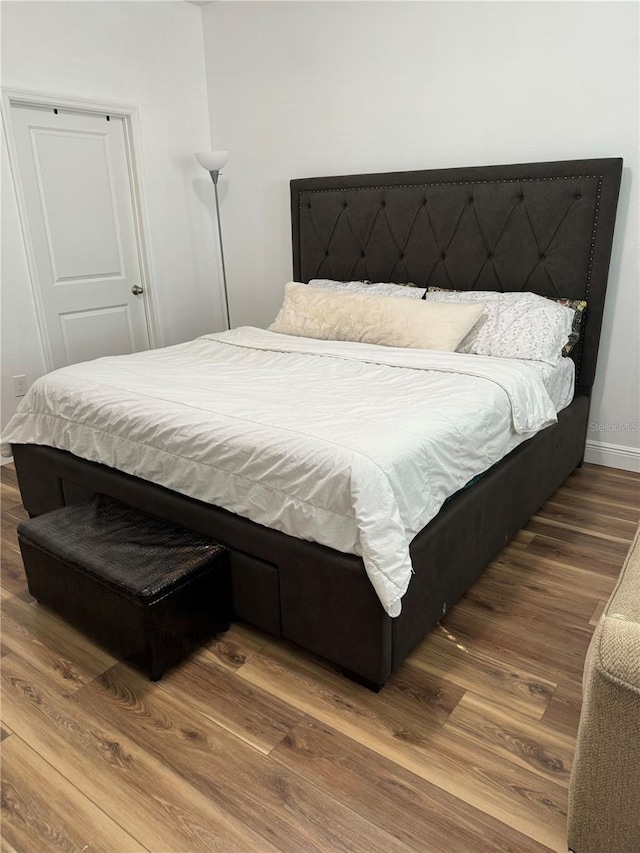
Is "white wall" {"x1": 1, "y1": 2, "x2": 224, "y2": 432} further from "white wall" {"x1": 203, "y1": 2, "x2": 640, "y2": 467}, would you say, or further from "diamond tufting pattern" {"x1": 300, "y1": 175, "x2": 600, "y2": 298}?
"diamond tufting pattern" {"x1": 300, "y1": 175, "x2": 600, "y2": 298}

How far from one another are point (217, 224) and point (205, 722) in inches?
146

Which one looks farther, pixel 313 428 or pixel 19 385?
pixel 19 385

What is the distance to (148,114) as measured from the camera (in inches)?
155

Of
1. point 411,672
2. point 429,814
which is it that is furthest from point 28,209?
point 429,814

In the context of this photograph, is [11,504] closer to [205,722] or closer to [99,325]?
[99,325]

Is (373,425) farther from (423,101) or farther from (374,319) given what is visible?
(423,101)

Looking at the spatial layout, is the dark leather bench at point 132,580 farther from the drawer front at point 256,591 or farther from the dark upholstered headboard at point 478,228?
the dark upholstered headboard at point 478,228

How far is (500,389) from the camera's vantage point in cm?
229

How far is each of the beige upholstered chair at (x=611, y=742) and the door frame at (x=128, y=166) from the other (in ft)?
11.2

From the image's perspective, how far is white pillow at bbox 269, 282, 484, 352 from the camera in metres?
2.82

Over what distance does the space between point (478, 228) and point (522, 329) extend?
72 centimetres

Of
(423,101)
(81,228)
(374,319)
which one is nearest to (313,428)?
(374,319)

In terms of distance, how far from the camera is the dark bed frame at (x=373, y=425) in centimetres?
177

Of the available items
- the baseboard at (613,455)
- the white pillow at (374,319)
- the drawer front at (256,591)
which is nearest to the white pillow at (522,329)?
the white pillow at (374,319)
